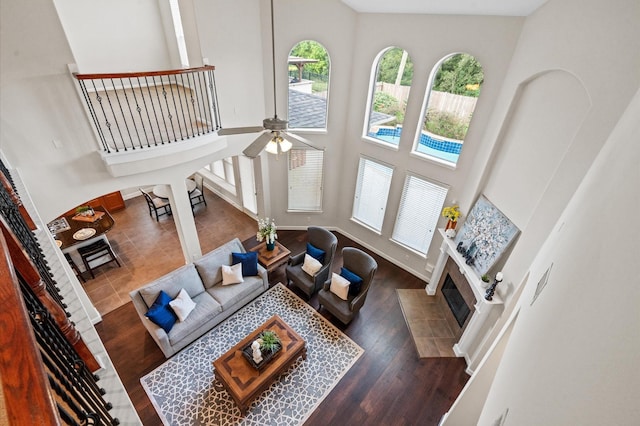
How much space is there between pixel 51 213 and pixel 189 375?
3177 mm

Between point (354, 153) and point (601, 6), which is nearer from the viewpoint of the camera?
point (601, 6)

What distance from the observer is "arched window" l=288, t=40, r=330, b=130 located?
603 cm

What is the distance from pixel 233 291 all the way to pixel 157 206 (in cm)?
425

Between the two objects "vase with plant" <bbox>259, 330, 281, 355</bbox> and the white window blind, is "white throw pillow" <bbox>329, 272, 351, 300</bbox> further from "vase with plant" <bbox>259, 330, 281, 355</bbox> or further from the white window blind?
the white window blind

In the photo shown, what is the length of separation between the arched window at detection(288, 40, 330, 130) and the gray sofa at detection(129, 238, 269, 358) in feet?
10.3

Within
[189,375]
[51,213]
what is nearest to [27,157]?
[51,213]

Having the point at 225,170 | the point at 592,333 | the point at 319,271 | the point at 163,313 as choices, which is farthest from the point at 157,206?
the point at 592,333

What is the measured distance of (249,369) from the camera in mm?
4340

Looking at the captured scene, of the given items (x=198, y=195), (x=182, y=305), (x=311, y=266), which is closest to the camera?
(x=182, y=305)

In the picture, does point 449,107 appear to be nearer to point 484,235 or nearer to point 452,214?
point 452,214

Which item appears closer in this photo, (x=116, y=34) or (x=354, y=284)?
(x=354, y=284)

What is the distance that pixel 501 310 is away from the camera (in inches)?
170

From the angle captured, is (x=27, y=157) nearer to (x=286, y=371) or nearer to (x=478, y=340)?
(x=286, y=371)

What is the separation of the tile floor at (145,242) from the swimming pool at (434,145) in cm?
439
